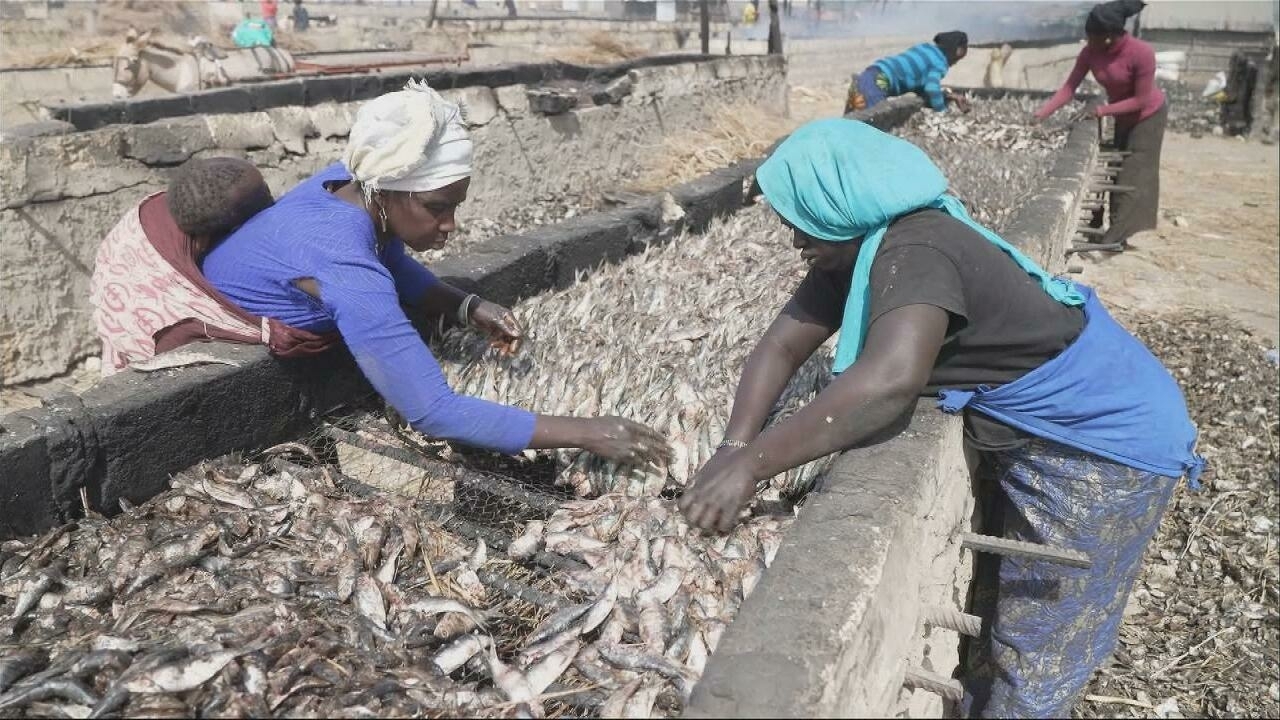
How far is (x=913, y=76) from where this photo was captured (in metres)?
12.0

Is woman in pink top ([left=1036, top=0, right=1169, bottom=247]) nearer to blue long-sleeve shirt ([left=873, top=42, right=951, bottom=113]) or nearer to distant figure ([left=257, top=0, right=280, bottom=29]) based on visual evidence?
blue long-sleeve shirt ([left=873, top=42, right=951, bottom=113])

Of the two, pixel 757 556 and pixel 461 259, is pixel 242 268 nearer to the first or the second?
pixel 461 259

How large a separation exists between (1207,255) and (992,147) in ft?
11.9

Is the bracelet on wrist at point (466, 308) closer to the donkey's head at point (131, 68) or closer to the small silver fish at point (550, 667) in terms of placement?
the small silver fish at point (550, 667)

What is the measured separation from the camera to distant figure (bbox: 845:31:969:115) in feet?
38.6

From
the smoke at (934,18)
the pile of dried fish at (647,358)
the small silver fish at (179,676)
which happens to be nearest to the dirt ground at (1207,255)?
the pile of dried fish at (647,358)

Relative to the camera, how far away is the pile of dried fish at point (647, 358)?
3.23 meters

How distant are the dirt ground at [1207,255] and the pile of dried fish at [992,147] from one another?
1703 millimetres

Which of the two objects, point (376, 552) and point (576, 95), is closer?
point (376, 552)

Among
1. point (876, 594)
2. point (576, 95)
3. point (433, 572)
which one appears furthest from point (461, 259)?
point (576, 95)

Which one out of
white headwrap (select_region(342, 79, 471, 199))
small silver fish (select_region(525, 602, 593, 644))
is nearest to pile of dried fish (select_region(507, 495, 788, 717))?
small silver fish (select_region(525, 602, 593, 644))

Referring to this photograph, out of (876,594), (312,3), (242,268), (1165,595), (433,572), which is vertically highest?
(312,3)

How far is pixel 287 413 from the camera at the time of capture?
3559 millimetres

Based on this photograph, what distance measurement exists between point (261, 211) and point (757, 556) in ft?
7.65
